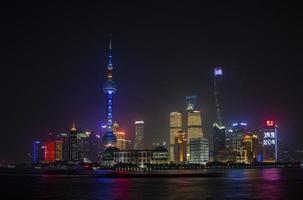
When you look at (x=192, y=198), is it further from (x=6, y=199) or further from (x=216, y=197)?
(x=6, y=199)

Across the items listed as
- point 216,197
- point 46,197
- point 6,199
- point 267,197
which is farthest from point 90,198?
point 267,197

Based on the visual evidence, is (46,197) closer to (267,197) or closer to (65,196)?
(65,196)

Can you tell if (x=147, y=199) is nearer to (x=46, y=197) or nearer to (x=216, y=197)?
(x=216, y=197)

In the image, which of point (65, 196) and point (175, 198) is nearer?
point (175, 198)

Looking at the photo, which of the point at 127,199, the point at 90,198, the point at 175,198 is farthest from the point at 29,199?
the point at 175,198

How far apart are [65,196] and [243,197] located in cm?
2649

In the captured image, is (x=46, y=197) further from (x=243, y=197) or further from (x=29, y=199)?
(x=243, y=197)

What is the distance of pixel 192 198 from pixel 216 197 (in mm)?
4444

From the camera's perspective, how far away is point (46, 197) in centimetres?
7162

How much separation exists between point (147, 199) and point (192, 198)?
6.53 metres

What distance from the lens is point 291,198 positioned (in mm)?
67562

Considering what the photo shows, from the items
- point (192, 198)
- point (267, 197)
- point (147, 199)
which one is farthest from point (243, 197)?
A: point (147, 199)

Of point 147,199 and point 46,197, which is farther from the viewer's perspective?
point 46,197

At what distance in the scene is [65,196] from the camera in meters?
72.1
